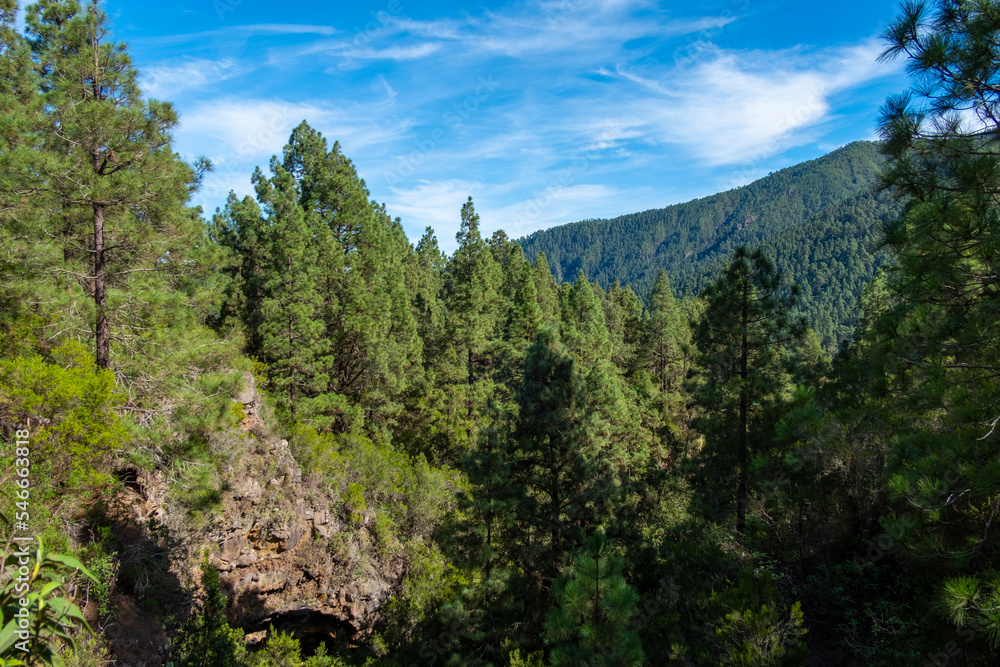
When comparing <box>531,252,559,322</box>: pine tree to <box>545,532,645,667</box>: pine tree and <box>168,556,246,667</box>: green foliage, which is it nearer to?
<box>168,556,246,667</box>: green foliage

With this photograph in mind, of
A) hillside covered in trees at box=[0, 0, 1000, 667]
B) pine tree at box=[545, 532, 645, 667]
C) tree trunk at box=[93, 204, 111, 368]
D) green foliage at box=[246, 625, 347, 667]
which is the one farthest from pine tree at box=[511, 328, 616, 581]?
tree trunk at box=[93, 204, 111, 368]

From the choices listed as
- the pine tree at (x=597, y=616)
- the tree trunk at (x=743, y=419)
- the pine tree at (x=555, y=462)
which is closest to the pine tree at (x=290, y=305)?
the pine tree at (x=555, y=462)

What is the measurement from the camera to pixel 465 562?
12109mm

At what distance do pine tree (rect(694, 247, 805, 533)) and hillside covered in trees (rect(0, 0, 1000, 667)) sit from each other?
10cm

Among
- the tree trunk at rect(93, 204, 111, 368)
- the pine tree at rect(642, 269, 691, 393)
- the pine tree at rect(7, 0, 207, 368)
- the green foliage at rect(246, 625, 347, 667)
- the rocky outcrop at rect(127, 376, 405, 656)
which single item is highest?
the pine tree at rect(7, 0, 207, 368)

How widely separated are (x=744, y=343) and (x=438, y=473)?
488 inches

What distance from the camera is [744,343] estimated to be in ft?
45.5

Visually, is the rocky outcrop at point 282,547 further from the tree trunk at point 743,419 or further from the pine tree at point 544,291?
the pine tree at point 544,291

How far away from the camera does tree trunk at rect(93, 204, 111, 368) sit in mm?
7973

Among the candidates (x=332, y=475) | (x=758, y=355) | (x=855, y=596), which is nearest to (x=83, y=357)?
(x=332, y=475)

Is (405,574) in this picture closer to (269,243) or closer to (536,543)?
(536,543)

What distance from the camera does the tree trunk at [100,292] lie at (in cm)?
797

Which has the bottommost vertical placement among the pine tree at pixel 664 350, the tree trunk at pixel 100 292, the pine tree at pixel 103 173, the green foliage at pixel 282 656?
the green foliage at pixel 282 656

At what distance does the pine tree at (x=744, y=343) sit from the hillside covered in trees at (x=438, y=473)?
102mm
